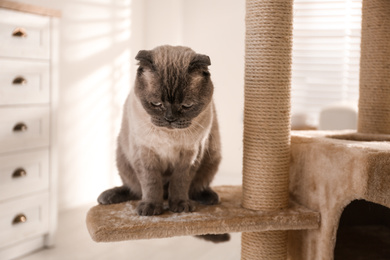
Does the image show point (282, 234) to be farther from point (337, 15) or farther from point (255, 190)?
point (337, 15)

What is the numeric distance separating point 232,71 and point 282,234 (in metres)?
2.33

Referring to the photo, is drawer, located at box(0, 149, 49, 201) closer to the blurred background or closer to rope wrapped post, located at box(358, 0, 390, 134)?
the blurred background

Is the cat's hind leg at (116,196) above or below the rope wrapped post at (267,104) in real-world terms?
below

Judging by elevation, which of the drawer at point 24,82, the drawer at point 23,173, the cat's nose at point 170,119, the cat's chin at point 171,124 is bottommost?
the drawer at point 23,173

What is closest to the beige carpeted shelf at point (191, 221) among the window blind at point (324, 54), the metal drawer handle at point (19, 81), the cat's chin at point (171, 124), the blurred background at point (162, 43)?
the cat's chin at point (171, 124)

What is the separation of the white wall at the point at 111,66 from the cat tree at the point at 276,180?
5.60 feet

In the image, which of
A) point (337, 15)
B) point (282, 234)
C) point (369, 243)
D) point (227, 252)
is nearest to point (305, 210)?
point (282, 234)

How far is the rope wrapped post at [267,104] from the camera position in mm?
1379

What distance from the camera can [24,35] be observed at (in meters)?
2.07

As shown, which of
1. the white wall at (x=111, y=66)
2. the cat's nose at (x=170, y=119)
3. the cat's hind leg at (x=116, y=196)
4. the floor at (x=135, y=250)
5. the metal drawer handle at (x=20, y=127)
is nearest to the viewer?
the cat's nose at (x=170, y=119)

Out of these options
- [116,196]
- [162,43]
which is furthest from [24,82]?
[162,43]

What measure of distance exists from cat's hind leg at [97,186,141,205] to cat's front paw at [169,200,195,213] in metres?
0.20

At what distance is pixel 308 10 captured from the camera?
145 inches

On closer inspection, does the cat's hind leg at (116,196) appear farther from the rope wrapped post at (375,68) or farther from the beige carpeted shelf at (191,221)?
the rope wrapped post at (375,68)
